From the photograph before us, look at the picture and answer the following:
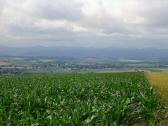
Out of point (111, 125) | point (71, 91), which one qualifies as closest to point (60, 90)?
point (71, 91)

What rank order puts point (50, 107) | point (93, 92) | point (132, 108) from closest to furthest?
point (132, 108), point (50, 107), point (93, 92)

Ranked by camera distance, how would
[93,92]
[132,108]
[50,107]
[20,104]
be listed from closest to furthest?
1. [132,108]
2. [50,107]
3. [20,104]
4. [93,92]

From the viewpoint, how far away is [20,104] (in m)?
19.8

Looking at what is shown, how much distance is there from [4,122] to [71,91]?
12589mm

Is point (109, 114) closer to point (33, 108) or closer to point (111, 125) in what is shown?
point (111, 125)

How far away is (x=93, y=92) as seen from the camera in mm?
Result: 26406

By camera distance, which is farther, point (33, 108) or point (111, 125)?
point (33, 108)

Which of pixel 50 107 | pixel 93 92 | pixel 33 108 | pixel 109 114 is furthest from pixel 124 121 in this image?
pixel 93 92

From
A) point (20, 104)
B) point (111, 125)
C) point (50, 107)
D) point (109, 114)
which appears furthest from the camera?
point (20, 104)

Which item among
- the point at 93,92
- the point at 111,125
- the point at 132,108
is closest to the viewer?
the point at 111,125

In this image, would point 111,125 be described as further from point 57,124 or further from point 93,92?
point 93,92

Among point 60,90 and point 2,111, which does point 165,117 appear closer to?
point 2,111

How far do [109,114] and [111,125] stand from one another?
274cm

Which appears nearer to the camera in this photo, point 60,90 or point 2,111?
point 2,111
